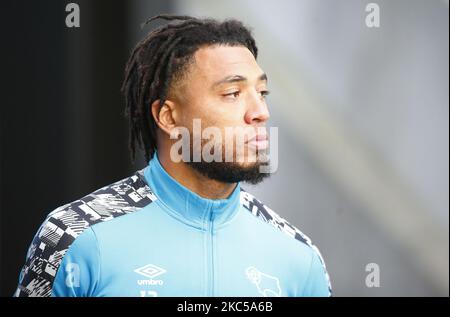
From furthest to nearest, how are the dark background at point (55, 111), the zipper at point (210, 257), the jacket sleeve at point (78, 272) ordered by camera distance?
the dark background at point (55, 111) → the zipper at point (210, 257) → the jacket sleeve at point (78, 272)

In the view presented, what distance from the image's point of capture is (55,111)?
327 centimetres

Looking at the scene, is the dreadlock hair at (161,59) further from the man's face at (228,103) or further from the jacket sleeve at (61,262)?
the jacket sleeve at (61,262)

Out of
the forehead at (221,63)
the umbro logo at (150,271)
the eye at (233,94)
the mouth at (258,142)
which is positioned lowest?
the umbro logo at (150,271)

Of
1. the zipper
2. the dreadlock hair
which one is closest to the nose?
the dreadlock hair

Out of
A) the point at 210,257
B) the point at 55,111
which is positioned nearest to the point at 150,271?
the point at 210,257

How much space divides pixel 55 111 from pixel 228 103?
37.7 inches

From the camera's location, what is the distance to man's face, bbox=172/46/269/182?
8.80 feet

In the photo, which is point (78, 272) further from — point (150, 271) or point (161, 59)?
point (161, 59)

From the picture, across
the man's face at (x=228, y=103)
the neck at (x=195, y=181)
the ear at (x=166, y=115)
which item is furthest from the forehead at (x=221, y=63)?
the neck at (x=195, y=181)

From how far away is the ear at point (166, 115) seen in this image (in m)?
2.76

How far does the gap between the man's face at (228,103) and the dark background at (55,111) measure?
23.0 inches

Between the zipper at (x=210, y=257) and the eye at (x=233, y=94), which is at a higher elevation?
the eye at (x=233, y=94)

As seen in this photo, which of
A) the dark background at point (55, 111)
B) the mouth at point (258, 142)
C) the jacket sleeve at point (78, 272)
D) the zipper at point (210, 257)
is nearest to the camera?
the jacket sleeve at point (78, 272)
